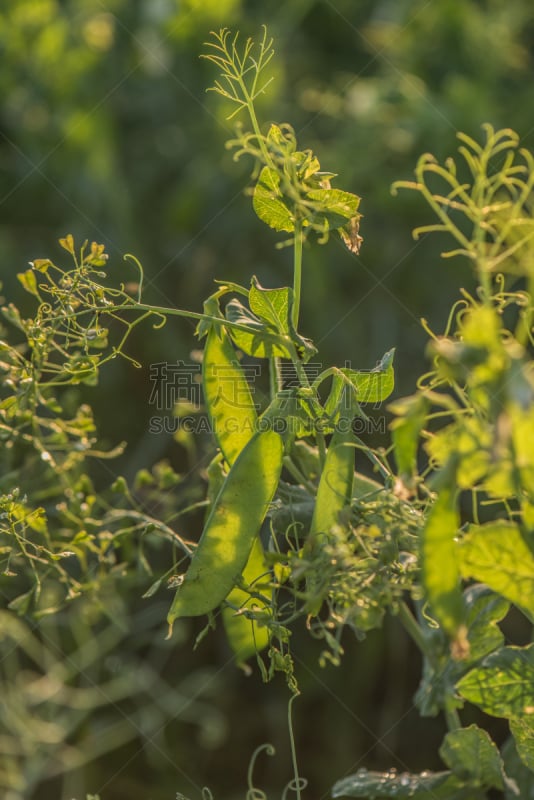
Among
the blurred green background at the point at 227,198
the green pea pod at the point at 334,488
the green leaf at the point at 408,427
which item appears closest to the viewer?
the green leaf at the point at 408,427

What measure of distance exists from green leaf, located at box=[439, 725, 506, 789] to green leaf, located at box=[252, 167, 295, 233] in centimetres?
28

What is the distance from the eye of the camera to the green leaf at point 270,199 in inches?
17.4

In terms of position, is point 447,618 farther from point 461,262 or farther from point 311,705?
point 461,262

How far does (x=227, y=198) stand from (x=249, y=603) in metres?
1.08

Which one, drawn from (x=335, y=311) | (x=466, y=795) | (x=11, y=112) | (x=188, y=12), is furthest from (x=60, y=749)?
(x=188, y=12)

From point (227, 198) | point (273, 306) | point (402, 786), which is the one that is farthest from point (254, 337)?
point (227, 198)

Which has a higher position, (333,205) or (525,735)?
(333,205)

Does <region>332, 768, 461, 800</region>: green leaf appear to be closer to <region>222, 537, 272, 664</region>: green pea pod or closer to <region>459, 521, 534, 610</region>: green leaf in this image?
<region>222, 537, 272, 664</region>: green pea pod

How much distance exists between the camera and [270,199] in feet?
1.45

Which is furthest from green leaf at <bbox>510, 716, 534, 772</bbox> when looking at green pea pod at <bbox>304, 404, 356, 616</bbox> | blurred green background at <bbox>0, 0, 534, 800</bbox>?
blurred green background at <bbox>0, 0, 534, 800</bbox>

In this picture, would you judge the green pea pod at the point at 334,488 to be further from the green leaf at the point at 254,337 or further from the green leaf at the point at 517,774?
the green leaf at the point at 517,774

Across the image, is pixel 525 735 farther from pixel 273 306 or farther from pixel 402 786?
pixel 273 306

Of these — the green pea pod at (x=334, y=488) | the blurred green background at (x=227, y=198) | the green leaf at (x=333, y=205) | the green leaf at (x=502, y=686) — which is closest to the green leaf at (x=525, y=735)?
the green leaf at (x=502, y=686)

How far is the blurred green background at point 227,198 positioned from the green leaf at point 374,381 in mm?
670
